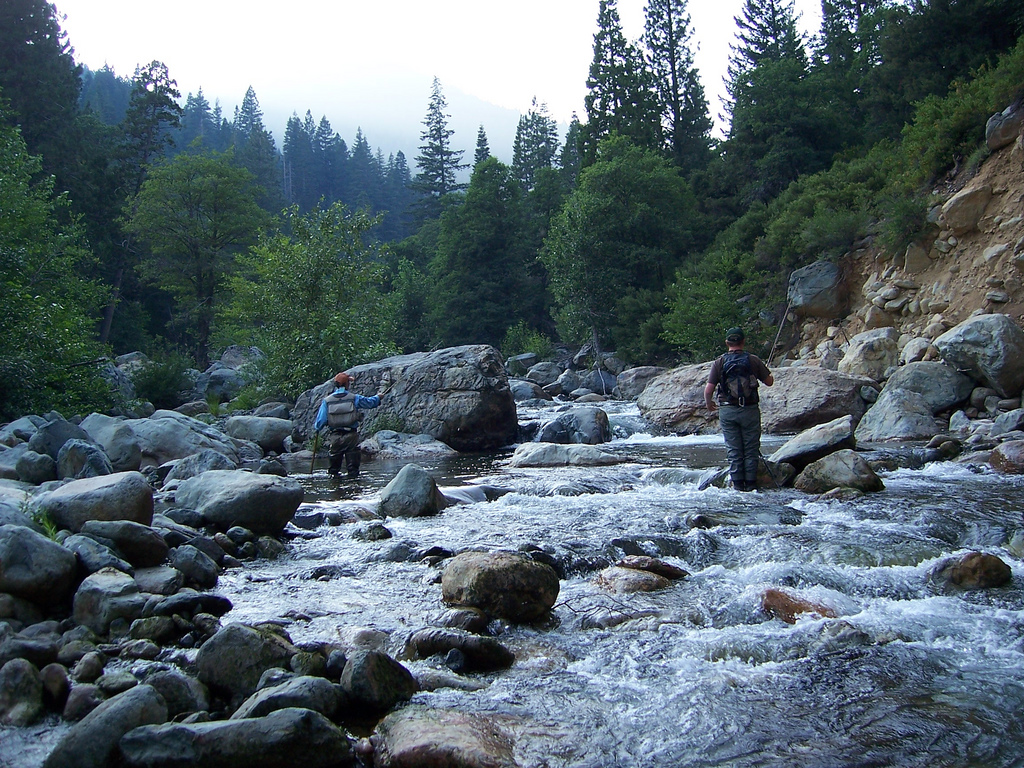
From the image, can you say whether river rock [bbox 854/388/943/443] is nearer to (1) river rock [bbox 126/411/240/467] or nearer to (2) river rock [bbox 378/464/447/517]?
(2) river rock [bbox 378/464/447/517]

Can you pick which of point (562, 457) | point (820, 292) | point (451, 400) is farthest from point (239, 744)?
point (820, 292)

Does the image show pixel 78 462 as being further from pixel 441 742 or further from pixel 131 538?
pixel 441 742

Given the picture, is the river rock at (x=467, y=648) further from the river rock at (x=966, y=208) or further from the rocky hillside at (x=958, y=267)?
the river rock at (x=966, y=208)

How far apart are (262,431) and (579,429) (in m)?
7.31

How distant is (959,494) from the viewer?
8.15 meters

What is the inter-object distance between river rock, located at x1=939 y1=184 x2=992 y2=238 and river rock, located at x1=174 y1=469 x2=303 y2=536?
59.0 feet

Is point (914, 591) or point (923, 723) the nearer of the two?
point (923, 723)

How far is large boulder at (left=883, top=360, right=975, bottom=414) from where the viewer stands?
13.3m

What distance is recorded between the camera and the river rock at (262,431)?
16266 mm

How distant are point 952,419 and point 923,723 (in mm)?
11016

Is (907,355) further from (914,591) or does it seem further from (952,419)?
(914,591)

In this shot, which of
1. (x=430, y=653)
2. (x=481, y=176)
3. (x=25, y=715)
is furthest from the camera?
(x=481, y=176)

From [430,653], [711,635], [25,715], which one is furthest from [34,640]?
[711,635]

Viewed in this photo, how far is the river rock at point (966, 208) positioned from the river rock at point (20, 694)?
2073 centimetres
